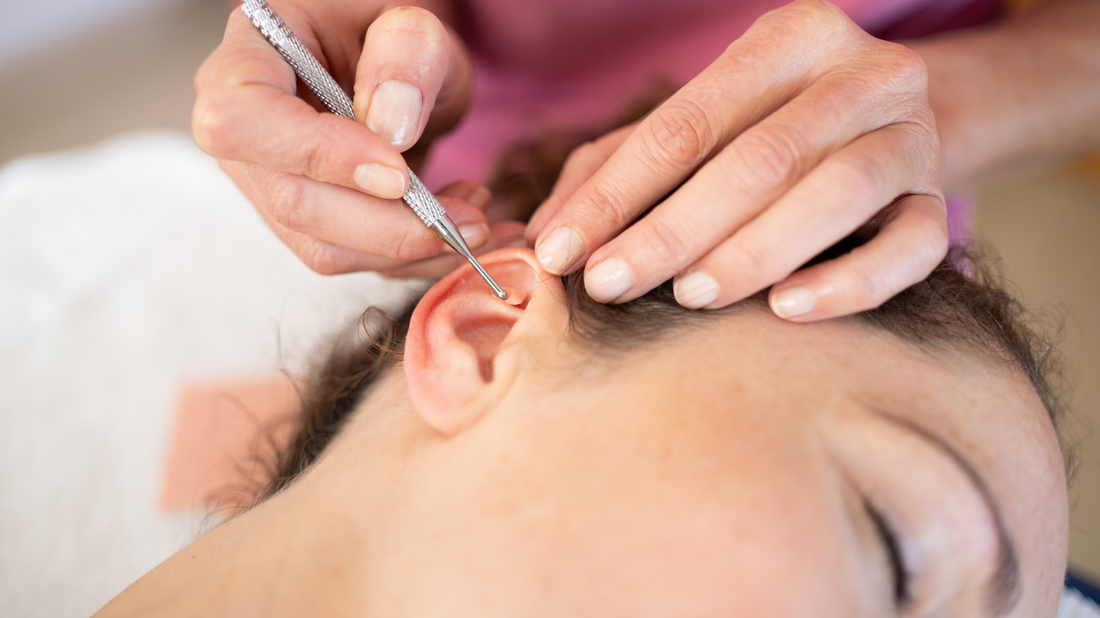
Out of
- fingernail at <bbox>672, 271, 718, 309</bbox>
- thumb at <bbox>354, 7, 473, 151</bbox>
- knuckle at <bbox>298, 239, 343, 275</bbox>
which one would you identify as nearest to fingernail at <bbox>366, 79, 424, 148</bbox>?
thumb at <bbox>354, 7, 473, 151</bbox>

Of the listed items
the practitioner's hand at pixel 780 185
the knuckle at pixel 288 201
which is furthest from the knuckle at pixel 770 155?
the knuckle at pixel 288 201

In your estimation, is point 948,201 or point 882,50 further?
point 948,201

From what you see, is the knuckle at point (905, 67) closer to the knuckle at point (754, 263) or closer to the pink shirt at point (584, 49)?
the knuckle at point (754, 263)

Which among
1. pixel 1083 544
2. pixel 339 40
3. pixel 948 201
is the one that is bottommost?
pixel 1083 544

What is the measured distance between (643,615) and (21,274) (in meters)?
1.45

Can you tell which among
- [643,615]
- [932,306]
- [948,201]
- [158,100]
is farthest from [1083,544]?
[158,100]

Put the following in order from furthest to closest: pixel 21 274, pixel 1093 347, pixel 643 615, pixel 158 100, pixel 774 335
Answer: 1. pixel 158 100
2. pixel 1093 347
3. pixel 21 274
4. pixel 774 335
5. pixel 643 615

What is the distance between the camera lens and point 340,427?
780 mm

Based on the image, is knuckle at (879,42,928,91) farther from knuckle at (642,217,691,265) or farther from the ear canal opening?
the ear canal opening

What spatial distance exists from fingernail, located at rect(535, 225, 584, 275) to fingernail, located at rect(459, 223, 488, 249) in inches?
6.5

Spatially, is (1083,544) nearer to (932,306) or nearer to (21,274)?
(932,306)

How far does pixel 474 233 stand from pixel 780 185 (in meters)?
0.39

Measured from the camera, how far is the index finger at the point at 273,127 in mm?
582

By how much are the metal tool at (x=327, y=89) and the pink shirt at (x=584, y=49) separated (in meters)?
0.68
